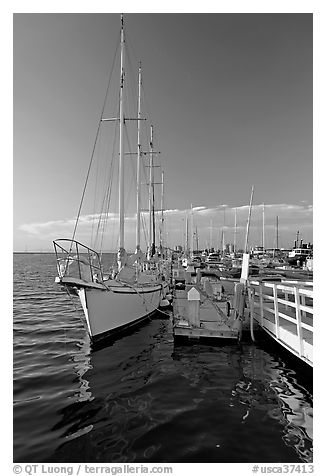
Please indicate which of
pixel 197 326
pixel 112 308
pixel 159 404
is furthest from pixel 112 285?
pixel 159 404

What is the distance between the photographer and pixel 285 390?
21.1ft

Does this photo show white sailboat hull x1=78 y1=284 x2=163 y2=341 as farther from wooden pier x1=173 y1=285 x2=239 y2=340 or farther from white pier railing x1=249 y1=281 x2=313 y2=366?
white pier railing x1=249 y1=281 x2=313 y2=366

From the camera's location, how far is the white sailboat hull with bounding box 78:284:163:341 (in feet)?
31.9

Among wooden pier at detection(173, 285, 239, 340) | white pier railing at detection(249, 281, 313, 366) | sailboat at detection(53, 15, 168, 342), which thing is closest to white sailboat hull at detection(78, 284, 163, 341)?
sailboat at detection(53, 15, 168, 342)

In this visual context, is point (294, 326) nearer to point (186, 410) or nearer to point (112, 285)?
point (186, 410)

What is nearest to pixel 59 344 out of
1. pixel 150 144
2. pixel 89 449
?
pixel 89 449

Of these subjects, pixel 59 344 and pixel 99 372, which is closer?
pixel 99 372

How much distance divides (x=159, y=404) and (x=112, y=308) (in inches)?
209

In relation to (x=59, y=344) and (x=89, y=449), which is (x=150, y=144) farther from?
(x=89, y=449)

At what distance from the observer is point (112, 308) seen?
10719 mm

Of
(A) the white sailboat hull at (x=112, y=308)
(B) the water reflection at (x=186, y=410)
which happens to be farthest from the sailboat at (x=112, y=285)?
(B) the water reflection at (x=186, y=410)
